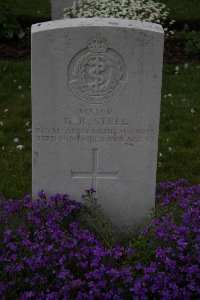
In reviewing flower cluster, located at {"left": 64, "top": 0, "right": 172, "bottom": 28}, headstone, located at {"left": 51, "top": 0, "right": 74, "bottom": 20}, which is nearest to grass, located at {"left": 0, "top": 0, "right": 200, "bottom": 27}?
headstone, located at {"left": 51, "top": 0, "right": 74, "bottom": 20}

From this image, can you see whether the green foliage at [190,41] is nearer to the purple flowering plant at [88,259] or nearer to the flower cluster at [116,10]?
the flower cluster at [116,10]

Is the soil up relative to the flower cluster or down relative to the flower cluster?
down

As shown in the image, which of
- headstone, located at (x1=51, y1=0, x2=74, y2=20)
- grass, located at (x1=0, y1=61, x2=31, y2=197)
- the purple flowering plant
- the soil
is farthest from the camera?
headstone, located at (x1=51, y1=0, x2=74, y2=20)

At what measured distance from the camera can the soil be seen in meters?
9.73

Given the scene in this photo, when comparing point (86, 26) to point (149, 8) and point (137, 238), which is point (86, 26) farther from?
point (149, 8)

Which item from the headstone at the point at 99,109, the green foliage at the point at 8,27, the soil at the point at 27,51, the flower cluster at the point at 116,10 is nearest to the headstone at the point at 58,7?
the flower cluster at the point at 116,10

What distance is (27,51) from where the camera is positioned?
9922 mm

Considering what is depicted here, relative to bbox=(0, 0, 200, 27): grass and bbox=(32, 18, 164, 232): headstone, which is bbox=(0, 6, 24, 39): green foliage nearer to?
bbox=(0, 0, 200, 27): grass

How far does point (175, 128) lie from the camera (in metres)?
7.14

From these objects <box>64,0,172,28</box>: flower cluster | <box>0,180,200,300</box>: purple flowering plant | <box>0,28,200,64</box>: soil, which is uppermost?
<box>64,0,172,28</box>: flower cluster

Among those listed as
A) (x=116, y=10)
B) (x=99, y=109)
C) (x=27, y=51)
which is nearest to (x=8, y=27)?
(x=27, y=51)

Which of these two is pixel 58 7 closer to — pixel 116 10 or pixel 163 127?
pixel 116 10

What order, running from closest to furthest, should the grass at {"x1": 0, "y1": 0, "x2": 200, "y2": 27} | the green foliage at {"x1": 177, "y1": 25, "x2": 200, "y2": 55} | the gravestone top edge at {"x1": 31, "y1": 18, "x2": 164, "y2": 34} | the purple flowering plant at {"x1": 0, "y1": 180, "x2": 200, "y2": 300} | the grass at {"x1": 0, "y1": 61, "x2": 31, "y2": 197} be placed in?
the purple flowering plant at {"x1": 0, "y1": 180, "x2": 200, "y2": 300}, the gravestone top edge at {"x1": 31, "y1": 18, "x2": 164, "y2": 34}, the grass at {"x1": 0, "y1": 61, "x2": 31, "y2": 197}, the green foliage at {"x1": 177, "y1": 25, "x2": 200, "y2": 55}, the grass at {"x1": 0, "y1": 0, "x2": 200, "y2": 27}

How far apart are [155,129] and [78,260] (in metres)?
1.17
